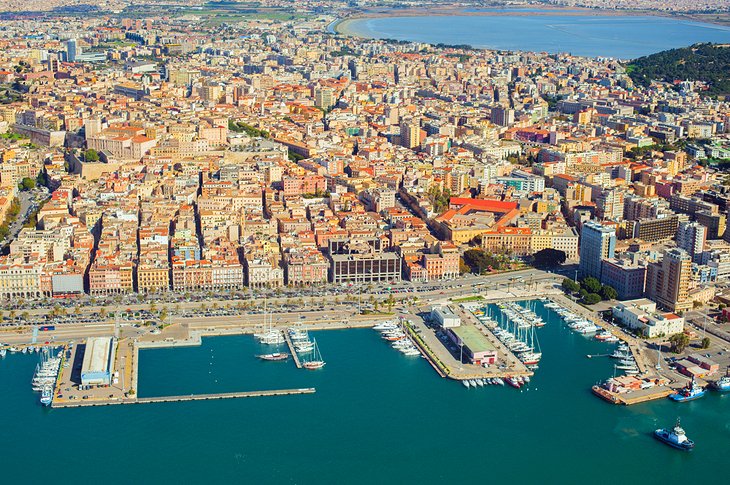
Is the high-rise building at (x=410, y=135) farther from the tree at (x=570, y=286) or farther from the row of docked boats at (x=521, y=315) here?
the row of docked boats at (x=521, y=315)

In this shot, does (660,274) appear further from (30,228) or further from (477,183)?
(30,228)

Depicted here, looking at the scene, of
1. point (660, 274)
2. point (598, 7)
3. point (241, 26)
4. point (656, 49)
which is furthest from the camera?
point (598, 7)

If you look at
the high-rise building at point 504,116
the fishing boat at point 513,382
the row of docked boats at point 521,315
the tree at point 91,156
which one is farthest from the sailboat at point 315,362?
the high-rise building at point 504,116

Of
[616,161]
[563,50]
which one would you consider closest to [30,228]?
[616,161]

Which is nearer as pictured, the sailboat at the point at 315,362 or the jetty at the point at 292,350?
the sailboat at the point at 315,362

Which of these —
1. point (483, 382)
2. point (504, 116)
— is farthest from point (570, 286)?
point (504, 116)

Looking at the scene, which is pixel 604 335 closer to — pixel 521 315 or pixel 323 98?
pixel 521 315
